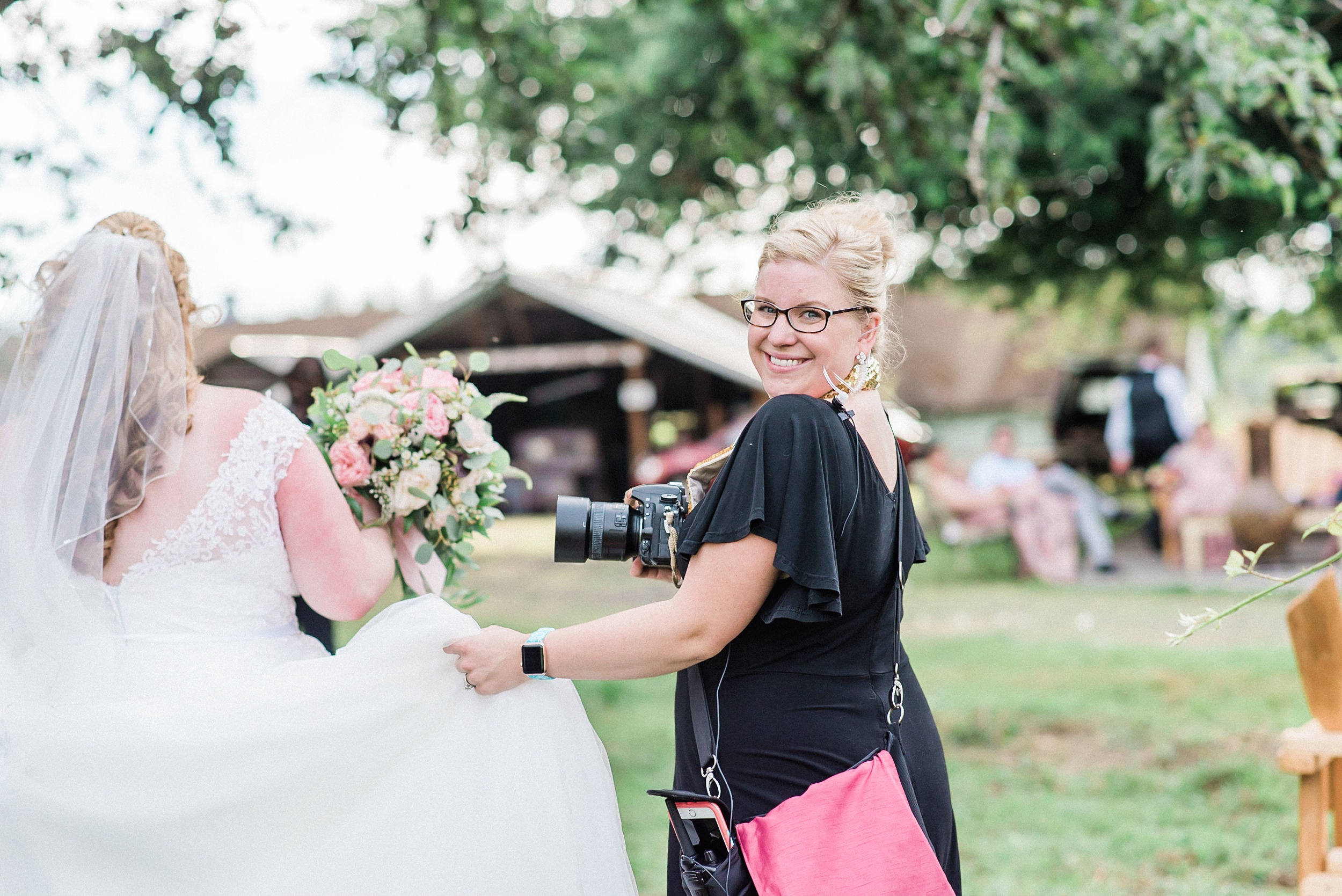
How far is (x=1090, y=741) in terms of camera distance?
642 cm

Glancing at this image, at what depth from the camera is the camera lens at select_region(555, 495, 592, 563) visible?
2.23 m

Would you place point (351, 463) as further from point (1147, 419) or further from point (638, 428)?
point (638, 428)

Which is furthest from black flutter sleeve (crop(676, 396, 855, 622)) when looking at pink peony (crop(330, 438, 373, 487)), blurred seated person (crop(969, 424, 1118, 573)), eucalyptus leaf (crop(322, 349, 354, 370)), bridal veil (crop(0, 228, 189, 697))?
blurred seated person (crop(969, 424, 1118, 573))

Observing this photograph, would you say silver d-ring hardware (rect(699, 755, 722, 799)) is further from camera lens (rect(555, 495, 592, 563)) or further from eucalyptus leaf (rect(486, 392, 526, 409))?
eucalyptus leaf (rect(486, 392, 526, 409))

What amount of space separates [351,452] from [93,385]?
0.58m

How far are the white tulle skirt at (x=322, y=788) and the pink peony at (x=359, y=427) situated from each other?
626 millimetres

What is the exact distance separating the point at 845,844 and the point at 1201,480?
11934mm

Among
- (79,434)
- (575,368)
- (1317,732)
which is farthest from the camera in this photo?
(575,368)

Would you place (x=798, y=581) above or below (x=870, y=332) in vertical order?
below

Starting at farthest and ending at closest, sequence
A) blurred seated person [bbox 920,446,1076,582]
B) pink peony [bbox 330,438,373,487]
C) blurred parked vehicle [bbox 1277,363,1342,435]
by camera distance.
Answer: blurred parked vehicle [bbox 1277,363,1342,435]
blurred seated person [bbox 920,446,1076,582]
pink peony [bbox 330,438,373,487]

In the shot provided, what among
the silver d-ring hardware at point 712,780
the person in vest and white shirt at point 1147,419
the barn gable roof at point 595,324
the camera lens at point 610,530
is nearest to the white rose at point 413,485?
the camera lens at point 610,530

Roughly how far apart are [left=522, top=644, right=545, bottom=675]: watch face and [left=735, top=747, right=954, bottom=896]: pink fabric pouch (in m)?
0.44

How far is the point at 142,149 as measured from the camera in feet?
16.1

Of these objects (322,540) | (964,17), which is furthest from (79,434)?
(964,17)
